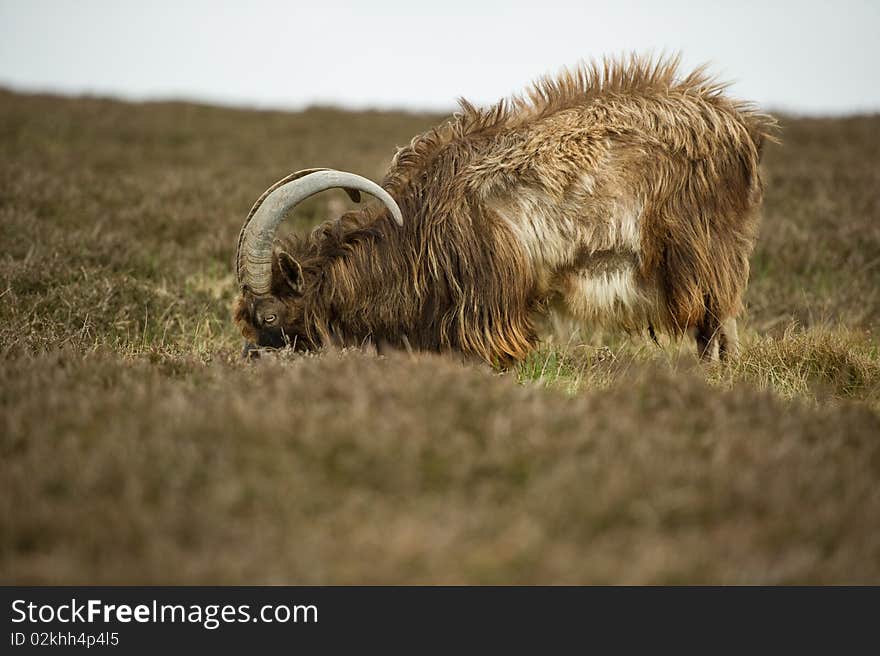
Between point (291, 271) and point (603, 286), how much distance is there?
2061 millimetres

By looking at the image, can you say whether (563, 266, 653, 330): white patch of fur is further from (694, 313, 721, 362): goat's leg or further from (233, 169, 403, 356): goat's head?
(233, 169, 403, 356): goat's head

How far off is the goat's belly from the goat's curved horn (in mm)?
1269

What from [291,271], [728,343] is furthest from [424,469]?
[728,343]

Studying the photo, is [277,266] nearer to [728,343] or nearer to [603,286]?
[603,286]

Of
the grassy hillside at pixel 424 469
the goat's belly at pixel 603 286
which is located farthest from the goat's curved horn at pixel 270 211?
the goat's belly at pixel 603 286

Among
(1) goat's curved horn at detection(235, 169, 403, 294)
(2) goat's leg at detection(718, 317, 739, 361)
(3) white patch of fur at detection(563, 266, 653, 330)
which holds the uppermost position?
(1) goat's curved horn at detection(235, 169, 403, 294)

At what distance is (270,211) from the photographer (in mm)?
4758

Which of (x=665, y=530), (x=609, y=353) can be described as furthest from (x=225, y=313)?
(x=665, y=530)

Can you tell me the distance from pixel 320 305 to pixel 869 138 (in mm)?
13811

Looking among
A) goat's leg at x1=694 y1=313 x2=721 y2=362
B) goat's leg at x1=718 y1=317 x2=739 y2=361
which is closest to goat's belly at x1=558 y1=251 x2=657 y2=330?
goat's leg at x1=694 y1=313 x2=721 y2=362

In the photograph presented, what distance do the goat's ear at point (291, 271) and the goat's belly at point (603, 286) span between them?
1.73 m

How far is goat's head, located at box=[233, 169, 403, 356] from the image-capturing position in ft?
15.7

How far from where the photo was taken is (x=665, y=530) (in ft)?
7.84
